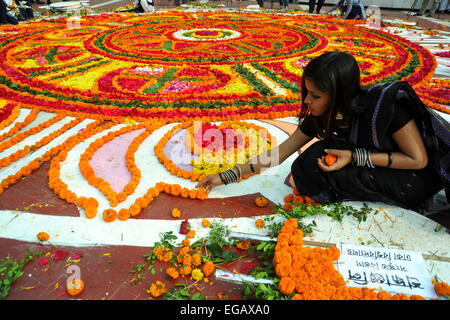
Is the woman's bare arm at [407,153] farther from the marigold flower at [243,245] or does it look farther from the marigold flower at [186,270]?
the marigold flower at [186,270]

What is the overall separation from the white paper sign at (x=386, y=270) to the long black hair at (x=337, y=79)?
931mm

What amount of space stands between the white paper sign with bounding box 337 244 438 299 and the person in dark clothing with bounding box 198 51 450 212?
475 mm

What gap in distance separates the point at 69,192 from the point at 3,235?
1.90ft

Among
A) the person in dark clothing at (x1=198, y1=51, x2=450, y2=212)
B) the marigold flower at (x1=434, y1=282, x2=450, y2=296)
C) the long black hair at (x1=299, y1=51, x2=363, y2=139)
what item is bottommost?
the marigold flower at (x1=434, y1=282, x2=450, y2=296)

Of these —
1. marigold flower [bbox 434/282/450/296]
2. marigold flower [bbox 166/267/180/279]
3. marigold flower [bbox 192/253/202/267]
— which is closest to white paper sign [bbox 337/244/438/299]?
marigold flower [bbox 434/282/450/296]

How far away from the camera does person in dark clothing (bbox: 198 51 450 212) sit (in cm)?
190

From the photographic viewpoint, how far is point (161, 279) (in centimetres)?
195

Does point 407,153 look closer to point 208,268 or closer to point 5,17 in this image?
point 208,268

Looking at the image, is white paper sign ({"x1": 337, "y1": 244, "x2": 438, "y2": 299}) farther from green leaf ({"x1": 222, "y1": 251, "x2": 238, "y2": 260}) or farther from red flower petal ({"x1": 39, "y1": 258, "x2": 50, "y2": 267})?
red flower petal ({"x1": 39, "y1": 258, "x2": 50, "y2": 267})

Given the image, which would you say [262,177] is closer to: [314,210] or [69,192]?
[314,210]

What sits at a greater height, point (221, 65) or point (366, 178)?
point (366, 178)

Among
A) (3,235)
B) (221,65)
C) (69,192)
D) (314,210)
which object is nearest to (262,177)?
(314,210)

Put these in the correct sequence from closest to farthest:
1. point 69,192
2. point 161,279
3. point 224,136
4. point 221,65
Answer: point 161,279, point 69,192, point 224,136, point 221,65

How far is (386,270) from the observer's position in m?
1.87
